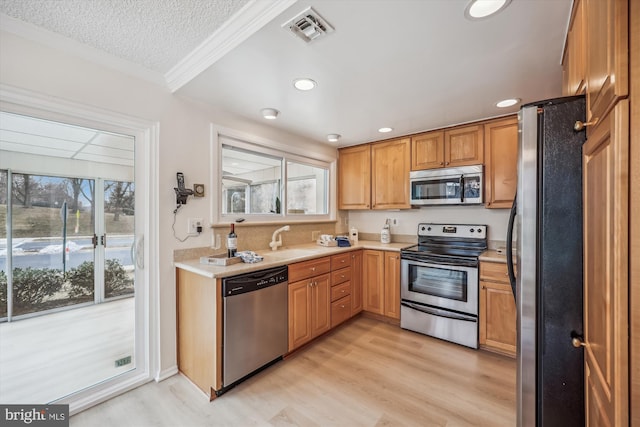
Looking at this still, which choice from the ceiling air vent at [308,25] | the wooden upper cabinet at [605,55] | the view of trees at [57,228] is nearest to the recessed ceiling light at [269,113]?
the ceiling air vent at [308,25]

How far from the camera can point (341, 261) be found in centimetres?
305

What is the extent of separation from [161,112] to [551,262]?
265 cm

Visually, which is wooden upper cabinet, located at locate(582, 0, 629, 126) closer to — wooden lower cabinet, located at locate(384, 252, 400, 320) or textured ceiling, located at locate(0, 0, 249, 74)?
textured ceiling, located at locate(0, 0, 249, 74)

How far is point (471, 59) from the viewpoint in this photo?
1.72 metres

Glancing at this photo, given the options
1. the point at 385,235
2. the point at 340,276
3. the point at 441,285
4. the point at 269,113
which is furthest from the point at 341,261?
the point at 269,113

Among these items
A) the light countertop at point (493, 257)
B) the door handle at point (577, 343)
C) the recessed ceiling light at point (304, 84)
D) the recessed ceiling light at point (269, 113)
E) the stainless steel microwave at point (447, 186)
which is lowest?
the door handle at point (577, 343)

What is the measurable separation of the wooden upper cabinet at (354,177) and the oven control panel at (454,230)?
0.79 meters

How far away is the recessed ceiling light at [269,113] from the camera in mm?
2532

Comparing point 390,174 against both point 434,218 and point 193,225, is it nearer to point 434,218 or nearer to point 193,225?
point 434,218

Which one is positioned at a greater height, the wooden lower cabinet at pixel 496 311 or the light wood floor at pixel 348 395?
the wooden lower cabinet at pixel 496 311

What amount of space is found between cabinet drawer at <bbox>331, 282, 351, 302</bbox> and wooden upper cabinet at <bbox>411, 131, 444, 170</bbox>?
1662 millimetres

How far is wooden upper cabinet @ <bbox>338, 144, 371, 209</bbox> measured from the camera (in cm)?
375

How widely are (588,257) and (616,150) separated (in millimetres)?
456

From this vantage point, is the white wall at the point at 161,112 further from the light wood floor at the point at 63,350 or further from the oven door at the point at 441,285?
the oven door at the point at 441,285
